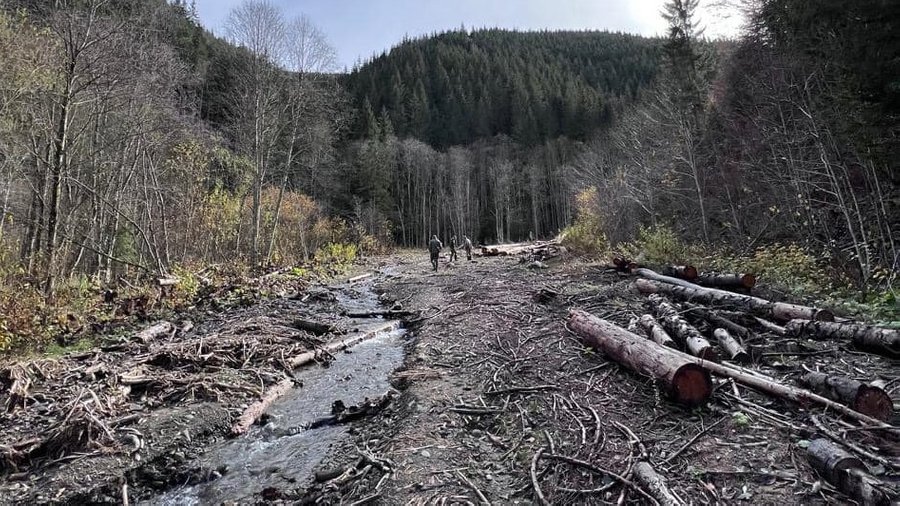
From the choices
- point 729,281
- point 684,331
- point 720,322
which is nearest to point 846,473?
point 684,331

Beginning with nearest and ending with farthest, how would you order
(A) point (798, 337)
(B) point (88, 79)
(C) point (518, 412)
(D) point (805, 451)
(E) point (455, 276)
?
(D) point (805, 451) < (C) point (518, 412) < (A) point (798, 337) < (B) point (88, 79) < (E) point (455, 276)

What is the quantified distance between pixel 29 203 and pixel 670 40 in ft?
96.3

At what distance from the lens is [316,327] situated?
33.3 ft

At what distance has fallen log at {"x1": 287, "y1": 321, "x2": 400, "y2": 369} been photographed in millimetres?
8109

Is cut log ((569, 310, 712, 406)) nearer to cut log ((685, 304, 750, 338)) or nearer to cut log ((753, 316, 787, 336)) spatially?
cut log ((685, 304, 750, 338))

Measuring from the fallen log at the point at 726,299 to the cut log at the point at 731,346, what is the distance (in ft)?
4.26

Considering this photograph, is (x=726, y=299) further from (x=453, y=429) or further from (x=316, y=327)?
(x=316, y=327)

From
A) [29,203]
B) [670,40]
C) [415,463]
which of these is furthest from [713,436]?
[670,40]

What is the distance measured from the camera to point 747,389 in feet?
15.4

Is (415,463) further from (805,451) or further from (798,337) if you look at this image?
(798,337)

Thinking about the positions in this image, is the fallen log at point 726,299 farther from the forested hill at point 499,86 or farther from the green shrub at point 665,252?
the forested hill at point 499,86

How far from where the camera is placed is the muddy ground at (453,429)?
3691mm

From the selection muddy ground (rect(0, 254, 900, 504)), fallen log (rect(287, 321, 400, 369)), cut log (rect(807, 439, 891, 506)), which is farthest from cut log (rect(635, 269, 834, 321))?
fallen log (rect(287, 321, 400, 369))

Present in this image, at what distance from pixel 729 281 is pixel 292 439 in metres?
8.61
